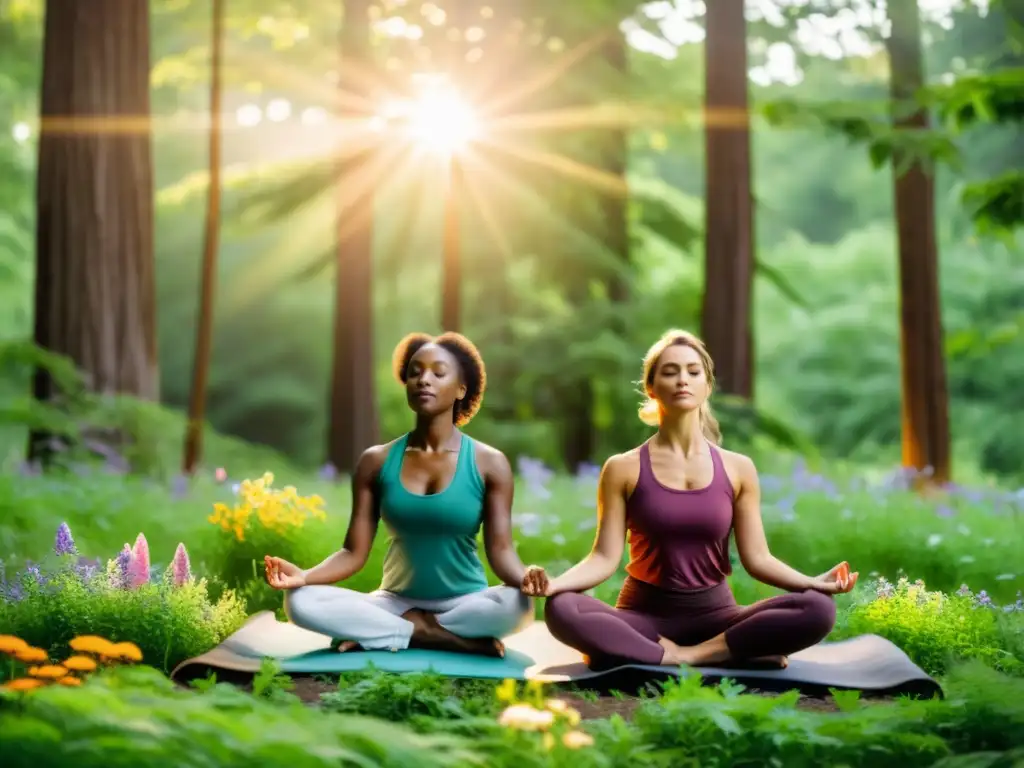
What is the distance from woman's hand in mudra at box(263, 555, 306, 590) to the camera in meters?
5.56

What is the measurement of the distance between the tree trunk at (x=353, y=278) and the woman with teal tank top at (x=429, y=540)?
8768mm

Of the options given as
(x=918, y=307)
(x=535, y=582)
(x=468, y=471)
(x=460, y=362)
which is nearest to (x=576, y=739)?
(x=535, y=582)

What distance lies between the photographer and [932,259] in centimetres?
1367

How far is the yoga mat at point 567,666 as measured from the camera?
17.6 ft

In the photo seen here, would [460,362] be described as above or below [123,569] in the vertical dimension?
above

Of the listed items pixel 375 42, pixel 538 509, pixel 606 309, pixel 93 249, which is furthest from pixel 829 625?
pixel 375 42

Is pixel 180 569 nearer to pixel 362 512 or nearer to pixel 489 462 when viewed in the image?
pixel 362 512

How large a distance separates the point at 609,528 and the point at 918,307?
8861 mm

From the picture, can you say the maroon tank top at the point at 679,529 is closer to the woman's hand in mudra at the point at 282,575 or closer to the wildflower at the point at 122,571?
the woman's hand in mudra at the point at 282,575

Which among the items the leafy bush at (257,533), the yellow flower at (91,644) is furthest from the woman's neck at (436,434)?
the yellow flower at (91,644)

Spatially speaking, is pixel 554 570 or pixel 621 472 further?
pixel 554 570

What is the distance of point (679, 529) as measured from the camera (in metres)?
5.66

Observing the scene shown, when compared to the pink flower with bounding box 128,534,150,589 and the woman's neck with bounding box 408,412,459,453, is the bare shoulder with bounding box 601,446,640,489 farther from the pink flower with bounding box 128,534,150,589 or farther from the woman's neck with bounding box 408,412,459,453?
the pink flower with bounding box 128,534,150,589

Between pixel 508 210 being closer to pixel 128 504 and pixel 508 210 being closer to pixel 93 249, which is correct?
pixel 93 249
